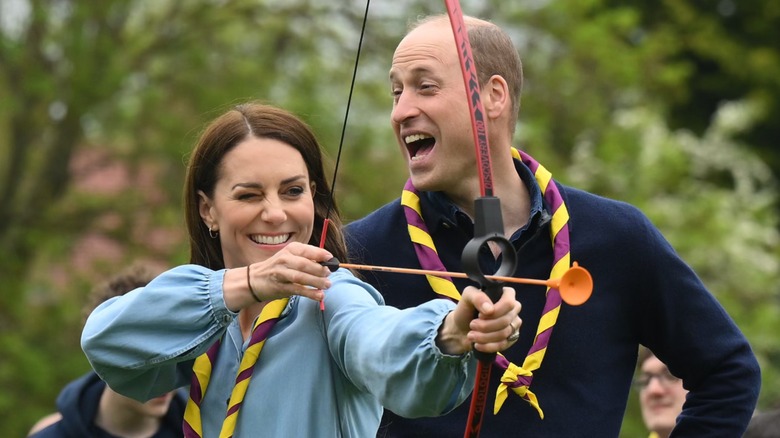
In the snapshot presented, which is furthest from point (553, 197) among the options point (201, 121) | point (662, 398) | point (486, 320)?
point (201, 121)

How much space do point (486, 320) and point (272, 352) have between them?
937 millimetres

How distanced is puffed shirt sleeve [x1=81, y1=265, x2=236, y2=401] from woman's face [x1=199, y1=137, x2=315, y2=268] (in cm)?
24

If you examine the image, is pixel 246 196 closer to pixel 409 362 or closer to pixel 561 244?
pixel 409 362

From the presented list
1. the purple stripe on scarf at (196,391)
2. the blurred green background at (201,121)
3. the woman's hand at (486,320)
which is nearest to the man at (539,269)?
the purple stripe on scarf at (196,391)

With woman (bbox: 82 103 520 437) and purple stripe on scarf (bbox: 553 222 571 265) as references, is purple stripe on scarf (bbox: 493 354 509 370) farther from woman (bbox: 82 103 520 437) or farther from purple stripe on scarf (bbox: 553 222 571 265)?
woman (bbox: 82 103 520 437)

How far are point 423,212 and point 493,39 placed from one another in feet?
2.13

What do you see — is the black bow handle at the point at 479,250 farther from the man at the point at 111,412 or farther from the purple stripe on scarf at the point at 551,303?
the man at the point at 111,412

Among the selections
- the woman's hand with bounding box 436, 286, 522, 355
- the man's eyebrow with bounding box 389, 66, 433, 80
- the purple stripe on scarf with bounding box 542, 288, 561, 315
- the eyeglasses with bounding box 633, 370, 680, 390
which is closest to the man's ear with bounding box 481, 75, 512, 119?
the man's eyebrow with bounding box 389, 66, 433, 80

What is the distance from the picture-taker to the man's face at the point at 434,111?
475 centimetres

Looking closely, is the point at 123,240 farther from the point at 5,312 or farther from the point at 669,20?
the point at 669,20

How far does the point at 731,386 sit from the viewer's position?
4.97m

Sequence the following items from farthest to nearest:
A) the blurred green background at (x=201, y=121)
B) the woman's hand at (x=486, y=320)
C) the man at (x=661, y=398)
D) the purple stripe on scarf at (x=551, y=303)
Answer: the blurred green background at (x=201, y=121)
the man at (x=661, y=398)
the purple stripe on scarf at (x=551, y=303)
the woman's hand at (x=486, y=320)

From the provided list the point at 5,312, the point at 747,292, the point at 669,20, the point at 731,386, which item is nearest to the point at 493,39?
the point at 731,386

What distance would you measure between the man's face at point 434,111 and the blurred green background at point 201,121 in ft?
36.3
